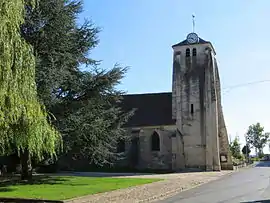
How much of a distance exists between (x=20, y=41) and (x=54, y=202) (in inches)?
223

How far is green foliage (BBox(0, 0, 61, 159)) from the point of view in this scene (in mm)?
12016

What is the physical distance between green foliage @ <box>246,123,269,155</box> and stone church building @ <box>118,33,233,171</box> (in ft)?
192

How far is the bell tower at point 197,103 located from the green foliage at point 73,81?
23983mm

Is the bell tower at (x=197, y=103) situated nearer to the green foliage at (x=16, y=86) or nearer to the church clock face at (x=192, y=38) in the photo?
the church clock face at (x=192, y=38)

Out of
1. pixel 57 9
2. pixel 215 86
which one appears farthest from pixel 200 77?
pixel 57 9

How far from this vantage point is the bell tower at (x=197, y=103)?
163 feet

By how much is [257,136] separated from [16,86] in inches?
4020

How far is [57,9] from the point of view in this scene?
77.7ft

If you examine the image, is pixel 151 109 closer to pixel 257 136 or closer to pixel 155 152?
pixel 155 152

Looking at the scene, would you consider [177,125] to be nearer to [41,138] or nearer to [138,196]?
[138,196]

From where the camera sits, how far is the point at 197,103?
167 feet

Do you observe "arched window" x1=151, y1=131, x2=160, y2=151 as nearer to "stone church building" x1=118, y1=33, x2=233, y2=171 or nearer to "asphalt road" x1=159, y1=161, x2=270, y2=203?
"stone church building" x1=118, y1=33, x2=233, y2=171

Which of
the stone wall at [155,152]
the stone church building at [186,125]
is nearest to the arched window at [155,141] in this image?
the stone church building at [186,125]

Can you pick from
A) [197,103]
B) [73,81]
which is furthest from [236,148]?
[73,81]
